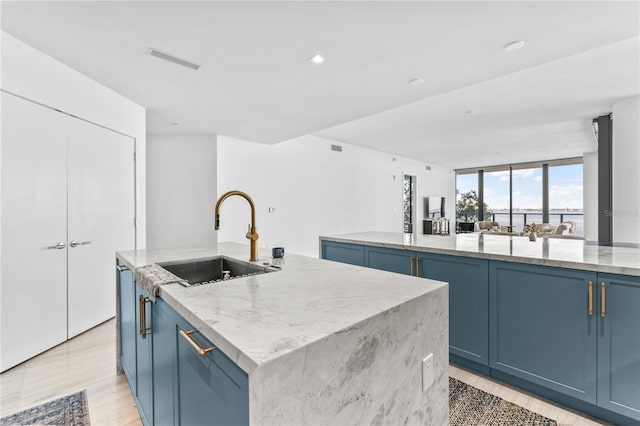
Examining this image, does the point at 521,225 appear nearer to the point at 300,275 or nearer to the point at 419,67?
the point at 419,67

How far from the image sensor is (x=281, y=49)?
7.84 feet

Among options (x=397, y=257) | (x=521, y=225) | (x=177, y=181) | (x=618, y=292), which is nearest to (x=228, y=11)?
(x=397, y=257)

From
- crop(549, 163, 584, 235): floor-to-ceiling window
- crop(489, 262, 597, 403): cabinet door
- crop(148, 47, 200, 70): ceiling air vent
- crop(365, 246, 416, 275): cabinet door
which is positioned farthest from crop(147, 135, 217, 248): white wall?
crop(549, 163, 584, 235): floor-to-ceiling window

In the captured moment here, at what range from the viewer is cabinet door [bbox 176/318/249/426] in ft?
2.53

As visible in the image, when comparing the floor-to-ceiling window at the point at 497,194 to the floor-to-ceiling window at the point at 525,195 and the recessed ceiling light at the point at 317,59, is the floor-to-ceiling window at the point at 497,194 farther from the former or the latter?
the recessed ceiling light at the point at 317,59

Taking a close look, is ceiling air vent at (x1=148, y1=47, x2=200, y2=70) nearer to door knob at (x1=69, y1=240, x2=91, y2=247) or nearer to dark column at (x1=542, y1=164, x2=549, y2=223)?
door knob at (x1=69, y1=240, x2=91, y2=247)

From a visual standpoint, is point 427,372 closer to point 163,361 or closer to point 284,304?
point 284,304

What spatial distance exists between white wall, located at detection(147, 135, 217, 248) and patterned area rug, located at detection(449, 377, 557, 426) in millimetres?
4191

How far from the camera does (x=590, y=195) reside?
24.7 ft

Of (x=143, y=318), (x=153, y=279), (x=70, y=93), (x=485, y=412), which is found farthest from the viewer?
(x=70, y=93)

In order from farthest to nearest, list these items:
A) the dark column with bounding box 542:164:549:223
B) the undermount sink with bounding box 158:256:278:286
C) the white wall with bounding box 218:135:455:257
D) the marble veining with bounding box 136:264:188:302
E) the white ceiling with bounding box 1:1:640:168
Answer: the dark column with bounding box 542:164:549:223 → the white wall with bounding box 218:135:455:257 → the white ceiling with bounding box 1:1:640:168 → the undermount sink with bounding box 158:256:278:286 → the marble veining with bounding box 136:264:188:302

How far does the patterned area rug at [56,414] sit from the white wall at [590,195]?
9.79 metres

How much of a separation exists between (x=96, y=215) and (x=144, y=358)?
2.26m

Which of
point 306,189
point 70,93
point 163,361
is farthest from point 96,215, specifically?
point 306,189
